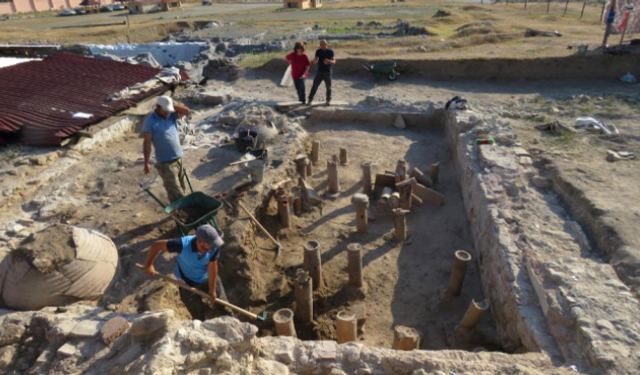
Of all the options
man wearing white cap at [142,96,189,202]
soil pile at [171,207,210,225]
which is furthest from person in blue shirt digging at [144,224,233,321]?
man wearing white cap at [142,96,189,202]

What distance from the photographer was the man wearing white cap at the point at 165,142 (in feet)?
19.2

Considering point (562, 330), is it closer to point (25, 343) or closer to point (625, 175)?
point (625, 175)

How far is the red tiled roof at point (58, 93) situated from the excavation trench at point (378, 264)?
14.9ft

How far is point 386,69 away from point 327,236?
746 centimetres

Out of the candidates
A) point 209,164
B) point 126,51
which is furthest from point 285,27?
point 209,164

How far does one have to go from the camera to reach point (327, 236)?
6.93 m

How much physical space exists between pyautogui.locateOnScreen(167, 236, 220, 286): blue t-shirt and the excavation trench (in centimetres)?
123

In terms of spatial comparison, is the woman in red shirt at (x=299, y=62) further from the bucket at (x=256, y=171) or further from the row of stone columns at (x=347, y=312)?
the row of stone columns at (x=347, y=312)

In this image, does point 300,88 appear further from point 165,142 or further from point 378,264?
point 378,264

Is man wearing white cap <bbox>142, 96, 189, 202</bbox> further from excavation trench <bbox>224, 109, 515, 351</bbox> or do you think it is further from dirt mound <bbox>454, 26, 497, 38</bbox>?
dirt mound <bbox>454, 26, 497, 38</bbox>

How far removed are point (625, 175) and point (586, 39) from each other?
1115 centimetres

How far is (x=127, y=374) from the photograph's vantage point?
3.21m

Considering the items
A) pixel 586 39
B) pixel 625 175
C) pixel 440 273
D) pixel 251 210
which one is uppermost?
pixel 586 39

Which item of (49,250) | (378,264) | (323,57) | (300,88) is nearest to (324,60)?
(323,57)
